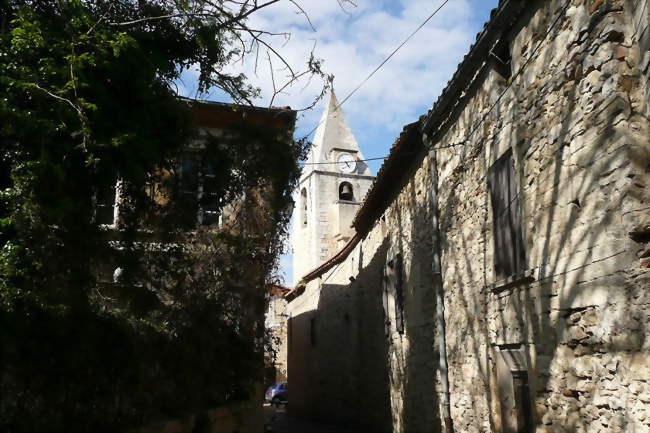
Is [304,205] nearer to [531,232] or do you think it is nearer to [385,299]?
[385,299]

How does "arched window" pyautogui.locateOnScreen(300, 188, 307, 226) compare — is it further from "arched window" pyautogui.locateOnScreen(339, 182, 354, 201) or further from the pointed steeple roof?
"arched window" pyautogui.locateOnScreen(339, 182, 354, 201)

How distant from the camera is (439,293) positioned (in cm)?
930

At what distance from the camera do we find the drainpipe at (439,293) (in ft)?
29.2

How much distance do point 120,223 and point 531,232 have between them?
499cm

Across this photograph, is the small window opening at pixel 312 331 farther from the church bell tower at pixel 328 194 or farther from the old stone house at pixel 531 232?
the church bell tower at pixel 328 194

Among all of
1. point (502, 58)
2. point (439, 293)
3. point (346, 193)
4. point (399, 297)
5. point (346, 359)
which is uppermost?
point (346, 193)

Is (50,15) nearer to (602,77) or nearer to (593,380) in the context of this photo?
(602,77)

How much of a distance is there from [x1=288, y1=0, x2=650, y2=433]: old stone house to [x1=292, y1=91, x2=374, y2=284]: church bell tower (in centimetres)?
1997

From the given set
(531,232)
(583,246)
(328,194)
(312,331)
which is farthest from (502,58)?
(328,194)

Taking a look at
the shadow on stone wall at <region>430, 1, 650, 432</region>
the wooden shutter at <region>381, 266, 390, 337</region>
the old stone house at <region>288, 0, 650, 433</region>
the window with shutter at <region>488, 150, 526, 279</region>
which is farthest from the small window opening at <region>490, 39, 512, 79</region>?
Result: the wooden shutter at <region>381, 266, 390, 337</region>

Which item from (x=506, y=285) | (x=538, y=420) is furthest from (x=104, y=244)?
(x=538, y=420)

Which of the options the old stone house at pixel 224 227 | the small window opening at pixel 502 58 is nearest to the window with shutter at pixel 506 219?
the small window opening at pixel 502 58

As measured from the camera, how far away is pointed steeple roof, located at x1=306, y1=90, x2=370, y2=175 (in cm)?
3378

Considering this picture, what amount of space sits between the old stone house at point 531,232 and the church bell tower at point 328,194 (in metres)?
20.0
